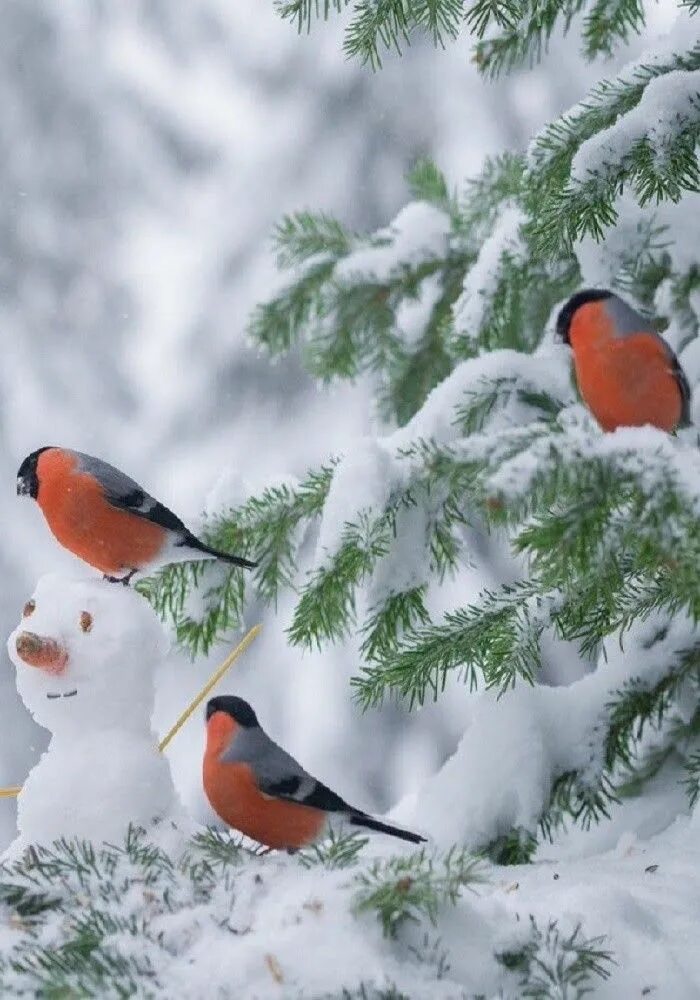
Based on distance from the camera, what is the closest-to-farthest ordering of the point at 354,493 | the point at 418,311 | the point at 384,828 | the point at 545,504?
1. the point at 545,504
2. the point at 384,828
3. the point at 354,493
4. the point at 418,311

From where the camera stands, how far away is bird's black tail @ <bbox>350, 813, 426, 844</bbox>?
1793mm

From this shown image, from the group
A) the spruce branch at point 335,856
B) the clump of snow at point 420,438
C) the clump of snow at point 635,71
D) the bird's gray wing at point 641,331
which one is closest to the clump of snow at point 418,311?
the clump of snow at point 420,438

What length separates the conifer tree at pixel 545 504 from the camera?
139 centimetres

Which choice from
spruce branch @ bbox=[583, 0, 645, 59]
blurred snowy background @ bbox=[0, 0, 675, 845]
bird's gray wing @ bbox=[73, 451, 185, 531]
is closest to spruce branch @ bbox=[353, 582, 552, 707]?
bird's gray wing @ bbox=[73, 451, 185, 531]

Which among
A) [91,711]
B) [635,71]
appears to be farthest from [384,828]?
[635,71]

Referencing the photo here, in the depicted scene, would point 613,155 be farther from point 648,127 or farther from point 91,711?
point 91,711

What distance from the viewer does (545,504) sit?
4.79 ft

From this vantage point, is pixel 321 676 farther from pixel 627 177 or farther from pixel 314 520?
pixel 627 177

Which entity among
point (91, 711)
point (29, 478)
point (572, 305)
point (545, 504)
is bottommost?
point (91, 711)

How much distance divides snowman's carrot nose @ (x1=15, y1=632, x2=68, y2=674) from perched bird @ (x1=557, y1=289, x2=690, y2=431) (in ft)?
2.84

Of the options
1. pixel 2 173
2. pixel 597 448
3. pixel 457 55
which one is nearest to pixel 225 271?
pixel 2 173

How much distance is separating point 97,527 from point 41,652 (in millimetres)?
277

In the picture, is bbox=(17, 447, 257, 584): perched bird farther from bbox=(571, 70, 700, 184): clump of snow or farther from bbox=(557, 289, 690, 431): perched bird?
bbox=(571, 70, 700, 184): clump of snow

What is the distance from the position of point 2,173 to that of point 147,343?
1142 millimetres
